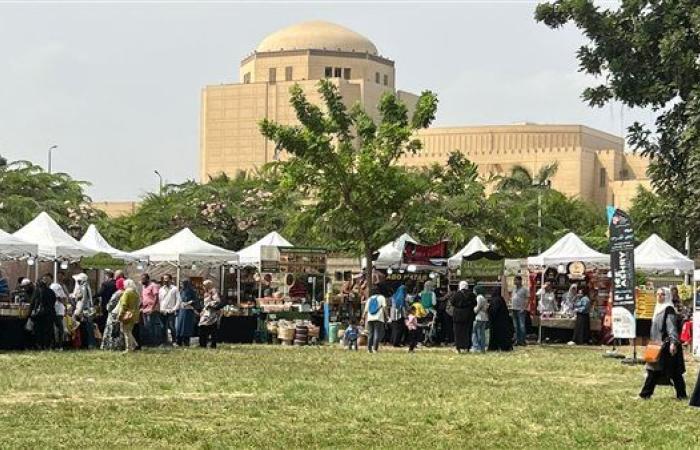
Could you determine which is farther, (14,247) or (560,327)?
(560,327)

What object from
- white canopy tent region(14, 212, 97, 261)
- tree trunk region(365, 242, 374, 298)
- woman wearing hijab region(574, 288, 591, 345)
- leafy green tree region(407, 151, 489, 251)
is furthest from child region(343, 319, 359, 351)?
leafy green tree region(407, 151, 489, 251)

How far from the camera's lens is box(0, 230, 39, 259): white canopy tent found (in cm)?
2880

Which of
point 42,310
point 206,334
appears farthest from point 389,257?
point 42,310

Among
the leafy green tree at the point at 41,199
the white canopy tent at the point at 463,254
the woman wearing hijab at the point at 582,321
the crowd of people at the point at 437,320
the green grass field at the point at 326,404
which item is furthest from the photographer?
the leafy green tree at the point at 41,199

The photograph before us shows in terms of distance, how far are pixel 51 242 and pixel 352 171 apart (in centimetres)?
784

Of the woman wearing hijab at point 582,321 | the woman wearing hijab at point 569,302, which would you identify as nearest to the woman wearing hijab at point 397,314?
the woman wearing hijab at point 582,321

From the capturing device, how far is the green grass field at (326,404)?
534 inches

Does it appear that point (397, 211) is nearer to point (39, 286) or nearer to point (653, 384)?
point (39, 286)

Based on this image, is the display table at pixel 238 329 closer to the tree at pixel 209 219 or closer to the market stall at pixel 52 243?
the market stall at pixel 52 243

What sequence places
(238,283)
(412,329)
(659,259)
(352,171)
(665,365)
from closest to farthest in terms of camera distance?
(665,365), (412,329), (659,259), (352,171), (238,283)

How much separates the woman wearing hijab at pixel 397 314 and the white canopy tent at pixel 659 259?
6.41m

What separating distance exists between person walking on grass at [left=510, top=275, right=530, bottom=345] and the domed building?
296ft

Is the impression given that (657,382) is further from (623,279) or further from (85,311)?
(85,311)

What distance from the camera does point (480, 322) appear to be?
94.7ft
